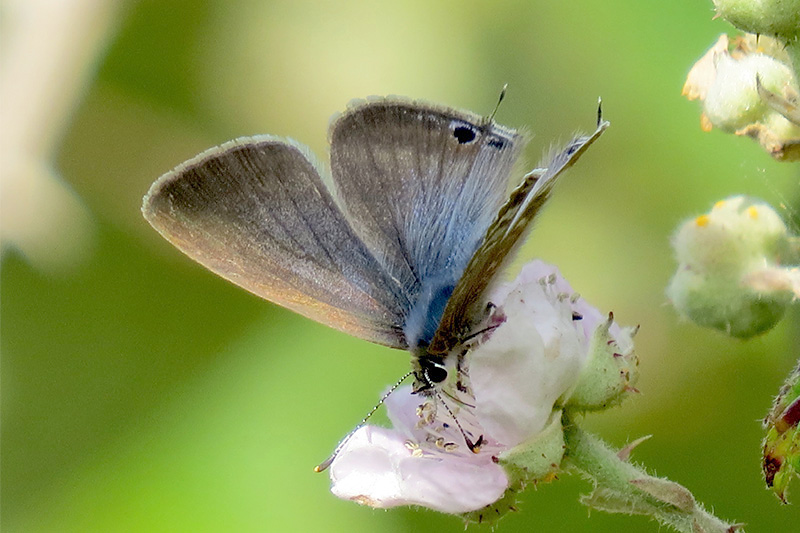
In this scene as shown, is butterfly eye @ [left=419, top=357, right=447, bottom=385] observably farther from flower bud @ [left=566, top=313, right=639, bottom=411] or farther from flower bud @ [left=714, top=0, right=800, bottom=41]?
flower bud @ [left=714, top=0, right=800, bottom=41]

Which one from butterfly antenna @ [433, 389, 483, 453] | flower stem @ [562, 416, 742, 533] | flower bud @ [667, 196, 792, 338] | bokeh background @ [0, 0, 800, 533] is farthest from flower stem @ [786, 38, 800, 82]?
bokeh background @ [0, 0, 800, 533]

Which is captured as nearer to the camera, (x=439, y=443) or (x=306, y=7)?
(x=439, y=443)

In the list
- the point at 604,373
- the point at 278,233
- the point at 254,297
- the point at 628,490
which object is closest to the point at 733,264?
the point at 604,373

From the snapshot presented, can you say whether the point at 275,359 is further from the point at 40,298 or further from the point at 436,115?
the point at 436,115

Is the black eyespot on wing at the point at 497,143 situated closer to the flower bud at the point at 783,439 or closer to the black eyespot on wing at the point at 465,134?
the black eyespot on wing at the point at 465,134

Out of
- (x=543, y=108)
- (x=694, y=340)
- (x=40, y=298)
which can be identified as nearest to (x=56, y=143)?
(x=40, y=298)
